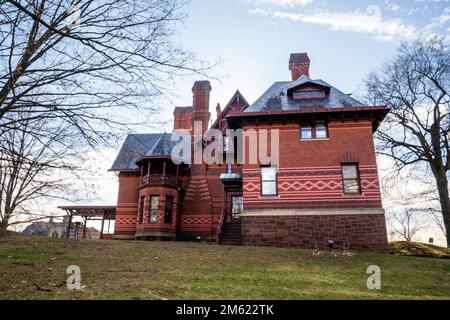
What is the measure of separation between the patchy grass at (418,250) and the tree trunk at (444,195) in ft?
6.79

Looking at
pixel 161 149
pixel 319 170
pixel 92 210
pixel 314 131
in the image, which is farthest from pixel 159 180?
pixel 319 170

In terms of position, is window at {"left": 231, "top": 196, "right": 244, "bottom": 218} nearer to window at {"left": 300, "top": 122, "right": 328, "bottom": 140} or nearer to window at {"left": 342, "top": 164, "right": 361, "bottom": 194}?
window at {"left": 300, "top": 122, "right": 328, "bottom": 140}

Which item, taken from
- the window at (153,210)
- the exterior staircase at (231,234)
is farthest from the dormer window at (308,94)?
the window at (153,210)

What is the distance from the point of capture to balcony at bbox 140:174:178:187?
23.7m

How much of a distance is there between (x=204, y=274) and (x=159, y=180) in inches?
622

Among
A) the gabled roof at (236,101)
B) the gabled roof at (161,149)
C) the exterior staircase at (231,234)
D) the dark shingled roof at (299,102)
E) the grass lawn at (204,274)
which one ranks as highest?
the gabled roof at (236,101)

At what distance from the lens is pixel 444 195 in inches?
733

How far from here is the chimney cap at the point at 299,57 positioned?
2398 centimetres

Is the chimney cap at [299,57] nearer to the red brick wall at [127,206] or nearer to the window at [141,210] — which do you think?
the red brick wall at [127,206]

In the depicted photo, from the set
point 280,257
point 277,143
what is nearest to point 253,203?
point 277,143

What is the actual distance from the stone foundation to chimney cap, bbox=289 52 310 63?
495 inches

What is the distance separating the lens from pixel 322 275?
9609 millimetres

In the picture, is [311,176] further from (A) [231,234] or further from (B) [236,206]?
(B) [236,206]
